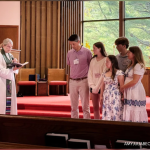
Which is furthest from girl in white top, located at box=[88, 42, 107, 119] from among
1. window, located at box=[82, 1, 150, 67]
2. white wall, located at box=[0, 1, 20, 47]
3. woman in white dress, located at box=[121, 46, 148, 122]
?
white wall, located at box=[0, 1, 20, 47]

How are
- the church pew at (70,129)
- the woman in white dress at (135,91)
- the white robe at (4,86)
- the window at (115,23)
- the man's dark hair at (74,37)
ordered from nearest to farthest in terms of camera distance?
the church pew at (70,129)
the woman in white dress at (135,91)
the man's dark hair at (74,37)
the white robe at (4,86)
the window at (115,23)

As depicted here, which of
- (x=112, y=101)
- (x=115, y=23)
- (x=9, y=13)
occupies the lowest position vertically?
(x=112, y=101)

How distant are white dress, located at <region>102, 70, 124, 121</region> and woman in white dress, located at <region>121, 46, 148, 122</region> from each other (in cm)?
11

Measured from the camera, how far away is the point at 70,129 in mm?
1563

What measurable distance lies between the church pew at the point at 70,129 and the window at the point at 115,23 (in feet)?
21.0

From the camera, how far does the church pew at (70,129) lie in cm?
143

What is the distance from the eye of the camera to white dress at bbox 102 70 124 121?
314 centimetres

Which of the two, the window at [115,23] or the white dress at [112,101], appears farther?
the window at [115,23]

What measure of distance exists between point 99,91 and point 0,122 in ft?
6.61

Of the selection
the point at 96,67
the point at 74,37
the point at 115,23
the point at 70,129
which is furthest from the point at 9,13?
the point at 70,129

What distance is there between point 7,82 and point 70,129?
2738mm

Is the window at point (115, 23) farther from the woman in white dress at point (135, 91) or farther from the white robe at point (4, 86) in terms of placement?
the woman in white dress at point (135, 91)

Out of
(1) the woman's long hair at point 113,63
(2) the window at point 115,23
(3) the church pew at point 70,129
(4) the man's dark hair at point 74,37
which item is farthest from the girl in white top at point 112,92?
(2) the window at point 115,23

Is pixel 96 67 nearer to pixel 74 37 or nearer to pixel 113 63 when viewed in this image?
pixel 113 63
